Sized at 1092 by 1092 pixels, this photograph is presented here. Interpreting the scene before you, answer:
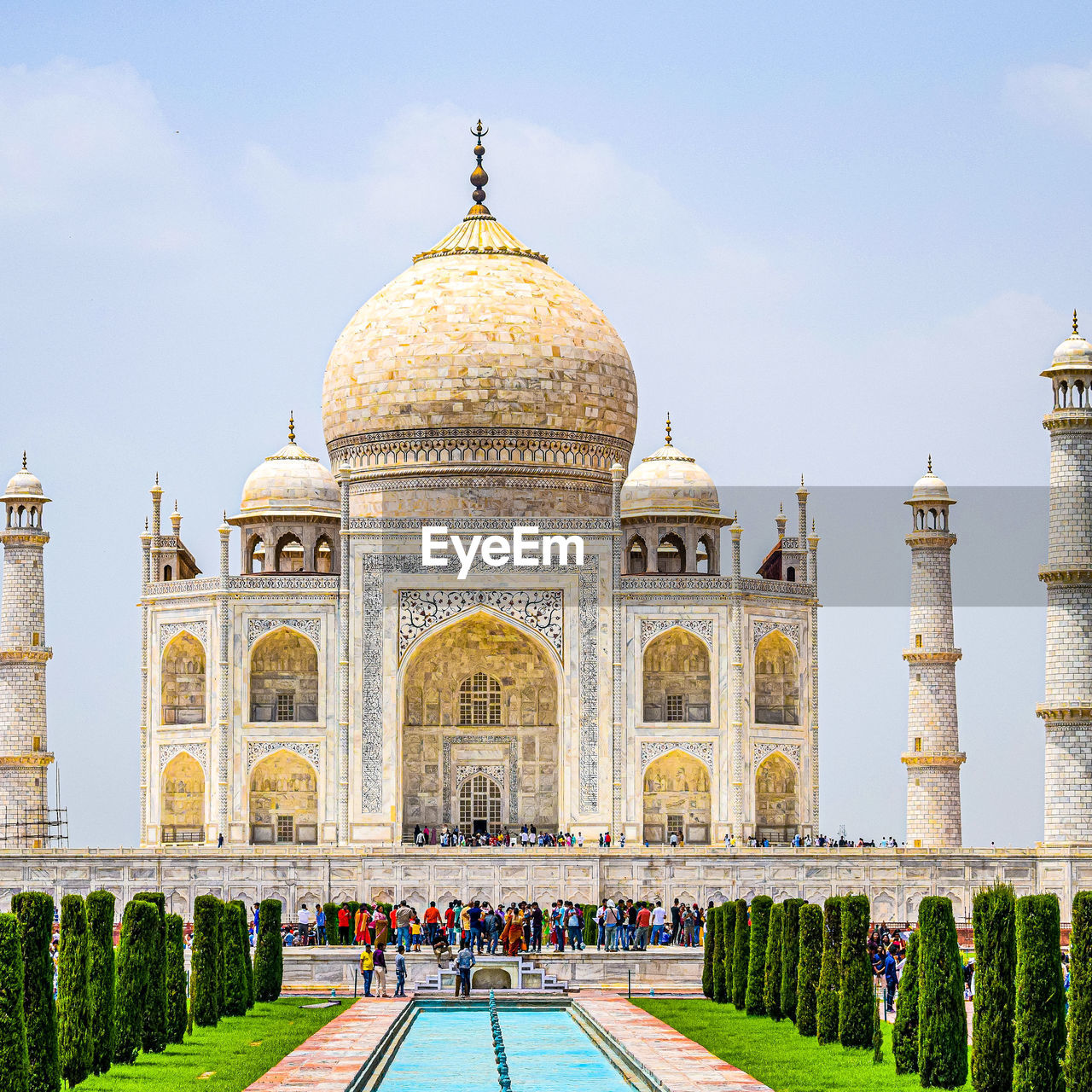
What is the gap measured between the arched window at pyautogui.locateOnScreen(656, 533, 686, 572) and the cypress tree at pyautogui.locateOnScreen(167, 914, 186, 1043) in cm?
1742

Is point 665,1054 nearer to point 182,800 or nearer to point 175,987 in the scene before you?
point 175,987

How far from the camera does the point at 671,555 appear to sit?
1364 inches

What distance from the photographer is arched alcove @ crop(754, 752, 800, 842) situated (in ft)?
102

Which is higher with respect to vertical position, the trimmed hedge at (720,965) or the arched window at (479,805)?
the arched window at (479,805)

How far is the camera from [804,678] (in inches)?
1225

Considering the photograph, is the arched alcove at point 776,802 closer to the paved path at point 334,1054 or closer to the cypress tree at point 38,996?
the paved path at point 334,1054

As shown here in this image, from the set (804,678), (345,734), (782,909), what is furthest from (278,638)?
(782,909)

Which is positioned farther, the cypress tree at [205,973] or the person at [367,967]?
the person at [367,967]

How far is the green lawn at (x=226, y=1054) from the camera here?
14453mm

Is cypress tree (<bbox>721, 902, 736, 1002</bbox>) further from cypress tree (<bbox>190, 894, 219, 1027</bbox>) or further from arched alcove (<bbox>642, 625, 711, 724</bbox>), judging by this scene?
arched alcove (<bbox>642, 625, 711, 724</bbox>)

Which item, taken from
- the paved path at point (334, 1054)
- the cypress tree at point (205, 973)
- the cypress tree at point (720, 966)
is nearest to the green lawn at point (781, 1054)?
the cypress tree at point (720, 966)

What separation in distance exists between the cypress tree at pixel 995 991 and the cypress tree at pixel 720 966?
6.04 meters

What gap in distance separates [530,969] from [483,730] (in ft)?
33.3

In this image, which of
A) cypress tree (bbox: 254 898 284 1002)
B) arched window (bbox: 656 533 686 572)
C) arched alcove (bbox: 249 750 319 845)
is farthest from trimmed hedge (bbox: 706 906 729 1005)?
arched window (bbox: 656 533 686 572)
